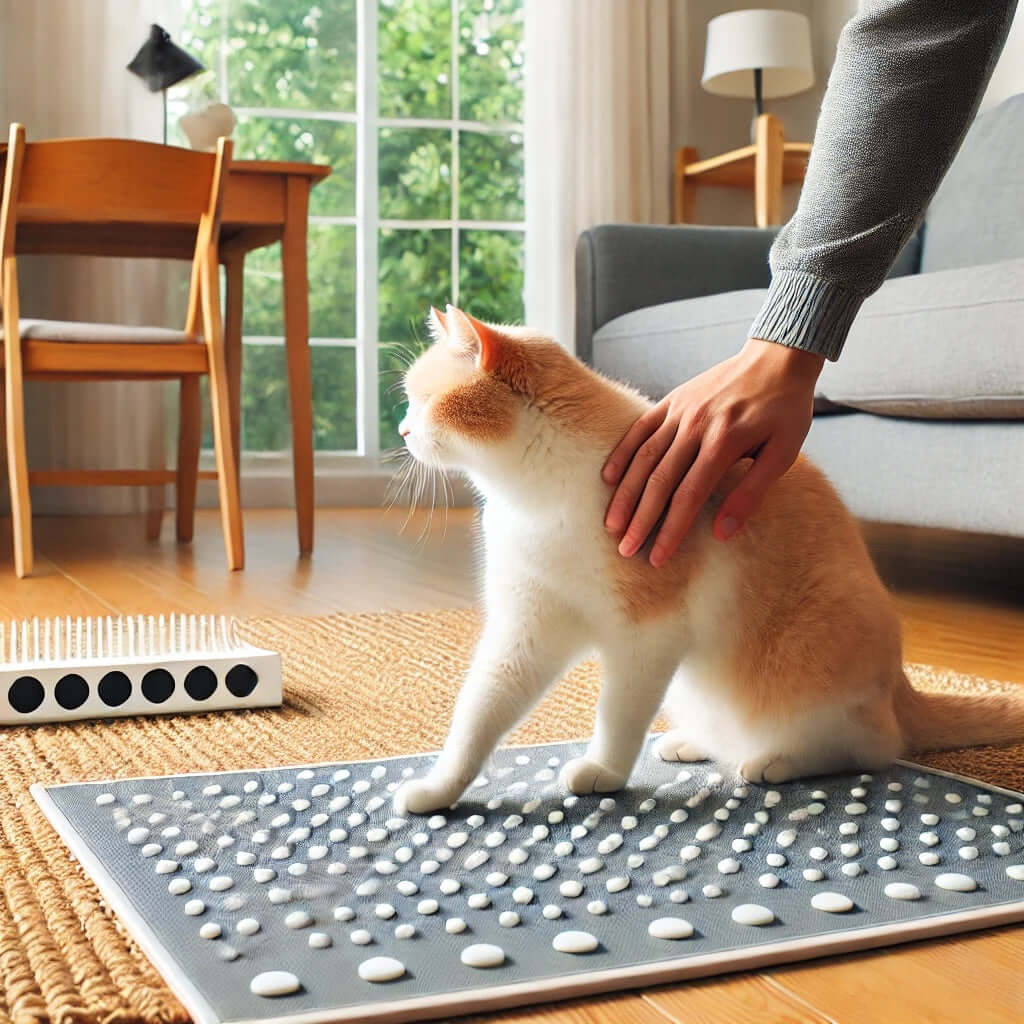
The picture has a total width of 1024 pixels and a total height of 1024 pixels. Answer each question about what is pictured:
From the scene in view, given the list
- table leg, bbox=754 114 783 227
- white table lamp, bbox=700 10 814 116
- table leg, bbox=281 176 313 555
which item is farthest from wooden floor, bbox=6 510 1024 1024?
white table lamp, bbox=700 10 814 116

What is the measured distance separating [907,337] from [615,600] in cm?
123

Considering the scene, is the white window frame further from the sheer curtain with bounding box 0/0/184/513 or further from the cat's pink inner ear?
the cat's pink inner ear

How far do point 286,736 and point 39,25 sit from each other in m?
3.22

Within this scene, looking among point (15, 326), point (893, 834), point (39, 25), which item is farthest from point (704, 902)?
point (39, 25)

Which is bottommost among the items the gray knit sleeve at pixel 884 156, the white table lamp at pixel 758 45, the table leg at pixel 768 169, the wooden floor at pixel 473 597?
the wooden floor at pixel 473 597

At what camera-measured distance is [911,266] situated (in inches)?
124

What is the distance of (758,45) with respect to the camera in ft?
13.3

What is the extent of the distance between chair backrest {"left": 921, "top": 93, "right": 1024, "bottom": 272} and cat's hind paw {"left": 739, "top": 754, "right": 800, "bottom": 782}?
6.42 ft

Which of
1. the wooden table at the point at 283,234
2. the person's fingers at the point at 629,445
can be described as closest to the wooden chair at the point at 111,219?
the wooden table at the point at 283,234

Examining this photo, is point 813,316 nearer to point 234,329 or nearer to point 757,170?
point 234,329

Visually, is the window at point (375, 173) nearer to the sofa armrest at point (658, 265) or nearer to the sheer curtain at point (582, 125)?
the sheer curtain at point (582, 125)

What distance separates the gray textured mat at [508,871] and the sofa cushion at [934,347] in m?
0.94

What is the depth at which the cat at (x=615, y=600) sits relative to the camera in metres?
1.00

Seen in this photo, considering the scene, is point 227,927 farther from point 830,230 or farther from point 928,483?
point 928,483
